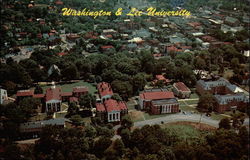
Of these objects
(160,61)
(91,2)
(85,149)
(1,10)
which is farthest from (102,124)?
(91,2)

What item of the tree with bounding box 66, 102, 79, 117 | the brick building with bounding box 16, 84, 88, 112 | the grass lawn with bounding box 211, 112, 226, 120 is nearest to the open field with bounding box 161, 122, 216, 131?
the grass lawn with bounding box 211, 112, 226, 120

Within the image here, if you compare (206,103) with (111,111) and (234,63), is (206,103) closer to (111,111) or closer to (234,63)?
(111,111)

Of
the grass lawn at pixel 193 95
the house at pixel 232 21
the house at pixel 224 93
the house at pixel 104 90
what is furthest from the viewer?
the house at pixel 232 21

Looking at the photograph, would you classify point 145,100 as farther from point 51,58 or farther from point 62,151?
point 51,58

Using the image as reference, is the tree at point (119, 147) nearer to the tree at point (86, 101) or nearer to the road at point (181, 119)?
the road at point (181, 119)

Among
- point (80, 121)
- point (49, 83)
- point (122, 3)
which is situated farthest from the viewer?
point (122, 3)

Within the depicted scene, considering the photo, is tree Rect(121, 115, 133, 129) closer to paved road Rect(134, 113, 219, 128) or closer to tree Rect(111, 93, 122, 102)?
paved road Rect(134, 113, 219, 128)

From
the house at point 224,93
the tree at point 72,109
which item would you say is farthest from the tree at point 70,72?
the house at point 224,93
